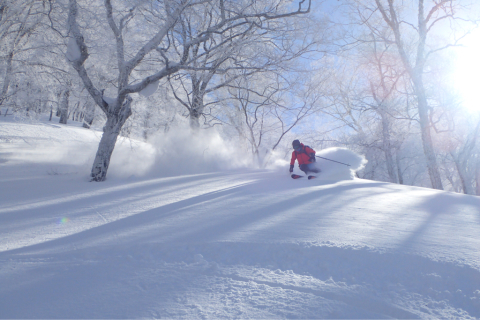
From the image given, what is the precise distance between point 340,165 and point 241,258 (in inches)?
259

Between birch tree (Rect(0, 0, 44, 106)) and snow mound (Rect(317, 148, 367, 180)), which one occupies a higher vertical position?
birch tree (Rect(0, 0, 44, 106))

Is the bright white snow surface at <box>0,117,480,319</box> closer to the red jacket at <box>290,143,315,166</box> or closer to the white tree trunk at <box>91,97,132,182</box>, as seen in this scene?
the white tree trunk at <box>91,97,132,182</box>

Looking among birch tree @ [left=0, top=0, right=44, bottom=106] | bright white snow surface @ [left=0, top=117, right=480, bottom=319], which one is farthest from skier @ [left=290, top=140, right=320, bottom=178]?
birch tree @ [left=0, top=0, right=44, bottom=106]

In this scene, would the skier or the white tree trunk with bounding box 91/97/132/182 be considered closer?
the white tree trunk with bounding box 91/97/132/182

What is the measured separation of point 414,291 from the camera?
2.04 m

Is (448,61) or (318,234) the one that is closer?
(318,234)

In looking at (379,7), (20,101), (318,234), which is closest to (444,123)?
(379,7)

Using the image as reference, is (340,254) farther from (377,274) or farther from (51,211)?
(51,211)

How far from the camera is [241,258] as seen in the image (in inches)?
98.0

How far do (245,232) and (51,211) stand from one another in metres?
3.21

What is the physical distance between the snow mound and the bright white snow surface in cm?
339

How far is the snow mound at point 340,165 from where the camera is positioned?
8172 mm

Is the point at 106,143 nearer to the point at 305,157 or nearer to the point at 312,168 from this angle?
the point at 305,157

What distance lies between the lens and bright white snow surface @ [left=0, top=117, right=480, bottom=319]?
6.06 ft
